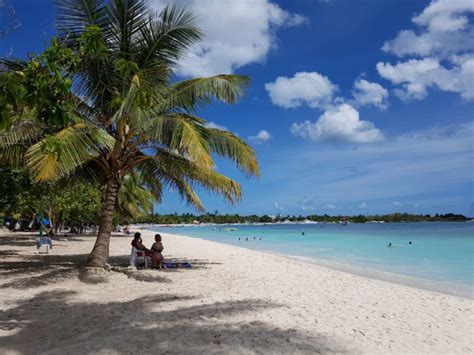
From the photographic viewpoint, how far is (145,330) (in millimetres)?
5023

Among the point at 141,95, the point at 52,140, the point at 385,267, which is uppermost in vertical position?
the point at 141,95

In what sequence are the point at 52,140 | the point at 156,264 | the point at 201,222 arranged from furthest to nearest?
the point at 201,222 < the point at 156,264 < the point at 52,140

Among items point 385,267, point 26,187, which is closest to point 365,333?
point 26,187

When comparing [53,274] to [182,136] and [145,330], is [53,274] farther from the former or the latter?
[145,330]

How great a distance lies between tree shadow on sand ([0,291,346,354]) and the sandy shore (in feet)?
0.04

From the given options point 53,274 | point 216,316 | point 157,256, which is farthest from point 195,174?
point 216,316

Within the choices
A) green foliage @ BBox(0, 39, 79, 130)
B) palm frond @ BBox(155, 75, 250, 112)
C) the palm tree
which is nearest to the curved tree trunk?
the palm tree

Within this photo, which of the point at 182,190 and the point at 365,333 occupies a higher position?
the point at 182,190

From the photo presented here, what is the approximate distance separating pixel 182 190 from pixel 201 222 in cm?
16008

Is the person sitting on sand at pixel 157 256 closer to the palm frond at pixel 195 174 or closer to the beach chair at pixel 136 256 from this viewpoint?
the beach chair at pixel 136 256

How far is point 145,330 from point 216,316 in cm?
117

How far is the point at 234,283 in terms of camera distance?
9117mm

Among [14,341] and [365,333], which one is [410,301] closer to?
[365,333]

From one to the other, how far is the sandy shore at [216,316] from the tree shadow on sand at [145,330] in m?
0.01
